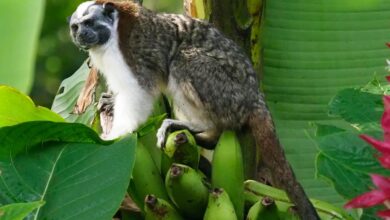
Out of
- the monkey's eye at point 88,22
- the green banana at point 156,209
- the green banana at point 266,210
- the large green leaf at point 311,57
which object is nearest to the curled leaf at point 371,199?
the green banana at point 266,210

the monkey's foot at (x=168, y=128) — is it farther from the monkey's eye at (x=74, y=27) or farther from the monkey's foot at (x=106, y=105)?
the monkey's eye at (x=74, y=27)

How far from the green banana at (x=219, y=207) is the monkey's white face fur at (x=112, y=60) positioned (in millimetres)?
1072

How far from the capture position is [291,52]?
2.43 m

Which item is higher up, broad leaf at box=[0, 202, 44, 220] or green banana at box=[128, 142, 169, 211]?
broad leaf at box=[0, 202, 44, 220]

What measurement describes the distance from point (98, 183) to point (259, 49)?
79cm

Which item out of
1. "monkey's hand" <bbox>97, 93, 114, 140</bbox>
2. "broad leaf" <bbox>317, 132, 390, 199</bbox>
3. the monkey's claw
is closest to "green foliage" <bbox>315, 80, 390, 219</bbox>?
"broad leaf" <bbox>317, 132, 390, 199</bbox>

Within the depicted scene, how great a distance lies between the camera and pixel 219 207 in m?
1.62

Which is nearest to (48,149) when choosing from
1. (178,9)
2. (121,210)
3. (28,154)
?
(28,154)

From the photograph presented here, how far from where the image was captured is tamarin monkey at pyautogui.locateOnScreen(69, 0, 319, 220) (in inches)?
99.4

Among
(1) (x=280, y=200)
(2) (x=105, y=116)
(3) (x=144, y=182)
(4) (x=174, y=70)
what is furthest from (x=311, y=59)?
(3) (x=144, y=182)

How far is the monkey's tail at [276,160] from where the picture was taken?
1.86 metres

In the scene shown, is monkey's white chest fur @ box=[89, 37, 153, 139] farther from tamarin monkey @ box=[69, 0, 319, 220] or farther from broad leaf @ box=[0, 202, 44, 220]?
broad leaf @ box=[0, 202, 44, 220]

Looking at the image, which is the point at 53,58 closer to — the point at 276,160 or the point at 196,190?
the point at 276,160

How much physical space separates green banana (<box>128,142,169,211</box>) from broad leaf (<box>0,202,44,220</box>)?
1.41 feet
